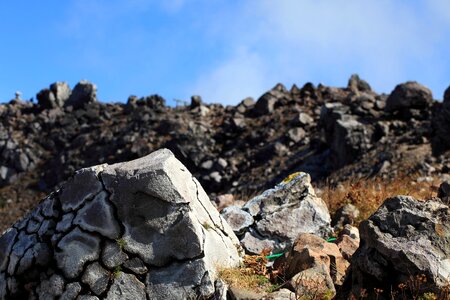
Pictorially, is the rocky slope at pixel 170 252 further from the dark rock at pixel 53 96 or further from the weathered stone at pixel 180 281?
the dark rock at pixel 53 96

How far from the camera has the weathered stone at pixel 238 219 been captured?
705 cm

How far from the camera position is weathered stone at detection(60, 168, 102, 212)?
549cm

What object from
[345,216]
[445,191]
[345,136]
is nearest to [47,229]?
[345,216]

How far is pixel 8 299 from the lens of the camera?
5.42 meters

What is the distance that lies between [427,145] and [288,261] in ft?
53.9

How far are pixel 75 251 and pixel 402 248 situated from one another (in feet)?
9.38

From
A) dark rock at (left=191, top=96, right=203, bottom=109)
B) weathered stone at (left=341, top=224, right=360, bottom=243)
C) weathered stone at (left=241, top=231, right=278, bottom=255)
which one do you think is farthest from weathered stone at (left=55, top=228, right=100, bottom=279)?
dark rock at (left=191, top=96, right=203, bottom=109)

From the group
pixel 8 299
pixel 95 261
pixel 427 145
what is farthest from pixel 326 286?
pixel 427 145

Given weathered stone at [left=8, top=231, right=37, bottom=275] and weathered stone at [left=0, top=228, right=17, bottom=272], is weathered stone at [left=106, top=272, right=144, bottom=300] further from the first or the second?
weathered stone at [left=0, top=228, right=17, bottom=272]

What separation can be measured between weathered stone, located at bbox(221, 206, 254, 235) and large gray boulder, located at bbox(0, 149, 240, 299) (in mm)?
1438

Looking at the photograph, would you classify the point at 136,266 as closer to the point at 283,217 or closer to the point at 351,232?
the point at 283,217

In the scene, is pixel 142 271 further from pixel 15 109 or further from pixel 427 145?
pixel 15 109

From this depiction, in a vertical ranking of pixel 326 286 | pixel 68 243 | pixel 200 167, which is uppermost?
pixel 200 167

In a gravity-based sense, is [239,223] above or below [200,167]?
below
